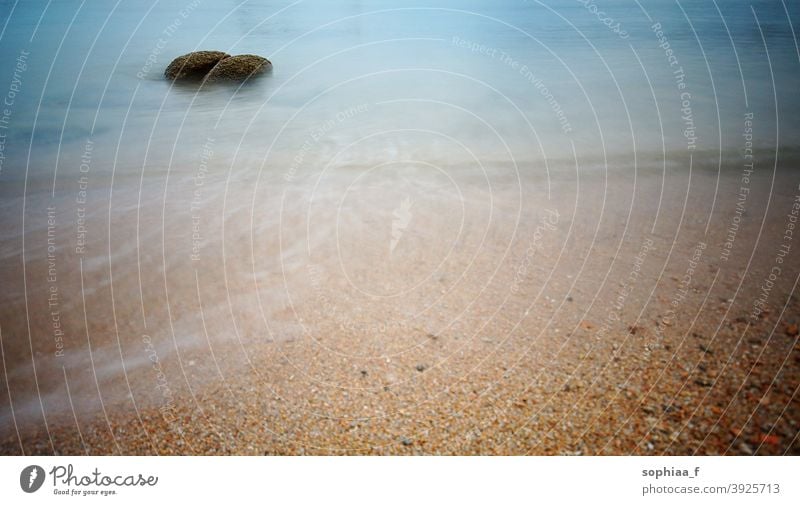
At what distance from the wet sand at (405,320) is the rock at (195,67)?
5123 millimetres

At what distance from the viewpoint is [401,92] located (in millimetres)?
9984

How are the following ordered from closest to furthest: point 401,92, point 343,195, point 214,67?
point 343,195 → point 401,92 → point 214,67

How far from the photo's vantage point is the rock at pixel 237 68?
34.1ft

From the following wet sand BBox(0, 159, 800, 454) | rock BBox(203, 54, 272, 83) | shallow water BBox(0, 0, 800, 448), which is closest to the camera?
wet sand BBox(0, 159, 800, 454)

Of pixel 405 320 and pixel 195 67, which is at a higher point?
pixel 195 67

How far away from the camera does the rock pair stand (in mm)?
10383

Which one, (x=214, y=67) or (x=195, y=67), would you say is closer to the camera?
(x=214, y=67)

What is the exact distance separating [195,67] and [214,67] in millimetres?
481

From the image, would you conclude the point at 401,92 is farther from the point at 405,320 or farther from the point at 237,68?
the point at 405,320

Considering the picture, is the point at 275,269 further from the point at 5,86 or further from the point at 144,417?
the point at 5,86
